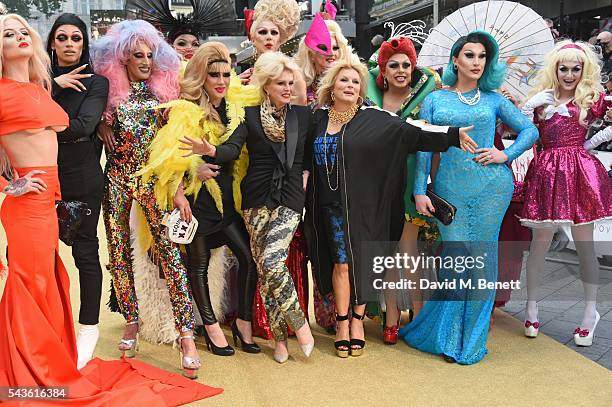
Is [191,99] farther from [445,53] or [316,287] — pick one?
[445,53]

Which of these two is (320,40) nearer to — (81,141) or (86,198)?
(81,141)

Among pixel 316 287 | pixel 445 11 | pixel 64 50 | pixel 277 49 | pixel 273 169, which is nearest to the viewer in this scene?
pixel 64 50

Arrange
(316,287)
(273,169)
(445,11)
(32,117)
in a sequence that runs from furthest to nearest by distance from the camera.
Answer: (445,11) < (316,287) < (273,169) < (32,117)

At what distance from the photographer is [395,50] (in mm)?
3748

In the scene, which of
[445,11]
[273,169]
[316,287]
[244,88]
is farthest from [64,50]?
[445,11]

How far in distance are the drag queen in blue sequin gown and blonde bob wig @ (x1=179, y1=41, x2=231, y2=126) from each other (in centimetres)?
117

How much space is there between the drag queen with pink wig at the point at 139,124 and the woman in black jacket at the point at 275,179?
1.50ft

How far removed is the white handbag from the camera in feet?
11.0

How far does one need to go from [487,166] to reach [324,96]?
1002 mm

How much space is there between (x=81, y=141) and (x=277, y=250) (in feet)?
3.88

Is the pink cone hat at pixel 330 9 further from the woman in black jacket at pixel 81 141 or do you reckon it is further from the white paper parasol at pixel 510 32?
the woman in black jacket at pixel 81 141

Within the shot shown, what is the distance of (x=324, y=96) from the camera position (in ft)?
12.0

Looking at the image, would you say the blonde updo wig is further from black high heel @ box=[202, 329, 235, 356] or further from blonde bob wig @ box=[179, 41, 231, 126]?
black high heel @ box=[202, 329, 235, 356]

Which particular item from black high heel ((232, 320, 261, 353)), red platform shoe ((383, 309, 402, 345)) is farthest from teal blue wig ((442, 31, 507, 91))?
black high heel ((232, 320, 261, 353))
